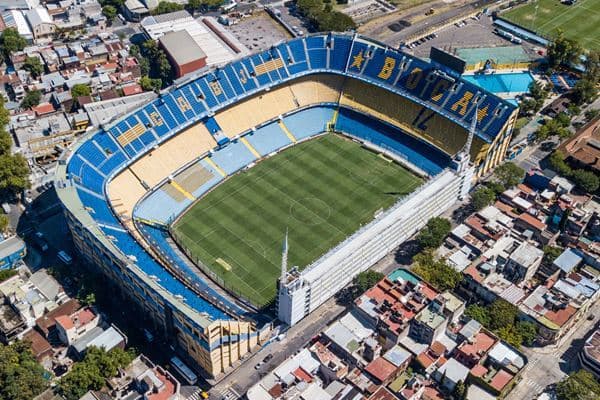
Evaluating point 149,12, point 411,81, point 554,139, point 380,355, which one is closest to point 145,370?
point 380,355

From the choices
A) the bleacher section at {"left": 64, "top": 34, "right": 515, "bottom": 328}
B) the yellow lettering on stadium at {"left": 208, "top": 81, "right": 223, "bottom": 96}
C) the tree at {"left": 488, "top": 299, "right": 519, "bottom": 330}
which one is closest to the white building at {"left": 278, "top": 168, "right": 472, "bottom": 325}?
the bleacher section at {"left": 64, "top": 34, "right": 515, "bottom": 328}

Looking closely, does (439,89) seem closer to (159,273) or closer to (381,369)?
(381,369)

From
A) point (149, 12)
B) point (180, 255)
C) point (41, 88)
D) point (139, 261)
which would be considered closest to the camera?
point (139, 261)

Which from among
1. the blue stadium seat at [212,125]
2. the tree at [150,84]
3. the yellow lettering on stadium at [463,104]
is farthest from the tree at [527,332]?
the tree at [150,84]

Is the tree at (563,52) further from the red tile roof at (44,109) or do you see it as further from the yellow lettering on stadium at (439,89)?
the red tile roof at (44,109)

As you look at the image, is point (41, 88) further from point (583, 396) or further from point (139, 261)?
point (583, 396)

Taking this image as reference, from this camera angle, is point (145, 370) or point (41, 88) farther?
point (41, 88)
